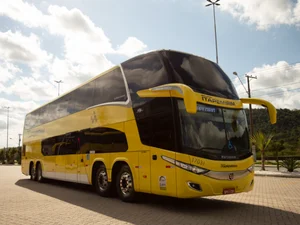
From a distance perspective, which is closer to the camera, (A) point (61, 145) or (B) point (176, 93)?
(B) point (176, 93)

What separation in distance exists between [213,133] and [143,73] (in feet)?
9.39

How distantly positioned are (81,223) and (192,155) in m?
3.00

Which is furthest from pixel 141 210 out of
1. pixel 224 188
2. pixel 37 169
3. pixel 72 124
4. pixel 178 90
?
pixel 37 169

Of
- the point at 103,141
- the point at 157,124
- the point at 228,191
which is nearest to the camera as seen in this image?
the point at 228,191

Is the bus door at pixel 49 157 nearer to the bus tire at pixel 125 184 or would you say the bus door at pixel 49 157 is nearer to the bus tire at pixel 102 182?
the bus tire at pixel 102 182

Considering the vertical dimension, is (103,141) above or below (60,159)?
above

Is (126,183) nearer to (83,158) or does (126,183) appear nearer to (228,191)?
(228,191)

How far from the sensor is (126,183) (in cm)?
1038

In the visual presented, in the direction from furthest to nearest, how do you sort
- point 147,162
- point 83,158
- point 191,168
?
point 83,158 < point 147,162 < point 191,168

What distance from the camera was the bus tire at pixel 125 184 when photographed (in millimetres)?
10078

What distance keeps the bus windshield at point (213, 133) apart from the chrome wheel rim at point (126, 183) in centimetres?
278

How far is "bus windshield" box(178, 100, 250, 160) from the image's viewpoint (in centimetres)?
834

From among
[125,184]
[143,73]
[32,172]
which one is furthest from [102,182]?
[32,172]

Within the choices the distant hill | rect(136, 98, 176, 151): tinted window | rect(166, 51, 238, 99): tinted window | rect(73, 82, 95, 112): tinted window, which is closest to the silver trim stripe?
rect(136, 98, 176, 151): tinted window
